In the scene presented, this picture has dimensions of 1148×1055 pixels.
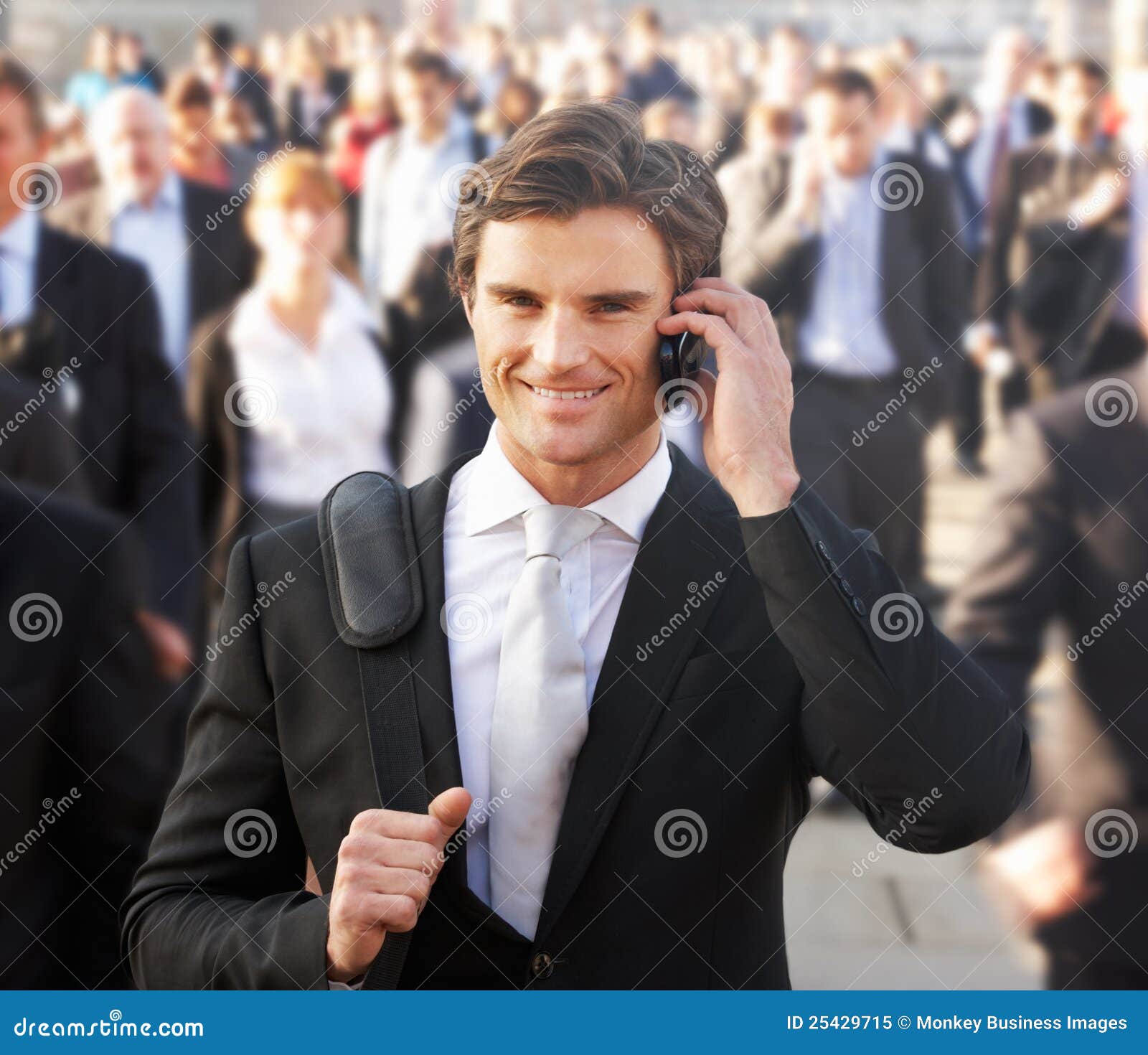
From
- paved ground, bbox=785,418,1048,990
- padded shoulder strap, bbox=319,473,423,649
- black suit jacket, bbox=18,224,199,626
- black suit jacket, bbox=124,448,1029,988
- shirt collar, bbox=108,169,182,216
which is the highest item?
padded shoulder strap, bbox=319,473,423,649

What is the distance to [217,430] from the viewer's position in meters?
5.45

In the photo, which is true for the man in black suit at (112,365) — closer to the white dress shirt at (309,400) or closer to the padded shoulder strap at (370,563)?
the white dress shirt at (309,400)

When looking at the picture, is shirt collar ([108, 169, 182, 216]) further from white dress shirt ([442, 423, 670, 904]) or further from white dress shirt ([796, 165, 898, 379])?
white dress shirt ([442, 423, 670, 904])

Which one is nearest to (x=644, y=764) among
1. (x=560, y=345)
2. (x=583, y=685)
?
(x=583, y=685)

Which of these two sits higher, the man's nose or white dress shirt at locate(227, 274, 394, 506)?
the man's nose

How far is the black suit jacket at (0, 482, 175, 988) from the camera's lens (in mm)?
2932

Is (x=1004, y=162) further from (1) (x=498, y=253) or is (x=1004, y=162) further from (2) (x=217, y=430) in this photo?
(1) (x=498, y=253)

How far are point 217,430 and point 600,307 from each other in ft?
11.0

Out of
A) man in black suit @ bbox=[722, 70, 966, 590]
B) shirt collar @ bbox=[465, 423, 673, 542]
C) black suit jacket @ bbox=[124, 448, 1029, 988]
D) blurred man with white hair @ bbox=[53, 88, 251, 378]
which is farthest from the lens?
man in black suit @ bbox=[722, 70, 966, 590]

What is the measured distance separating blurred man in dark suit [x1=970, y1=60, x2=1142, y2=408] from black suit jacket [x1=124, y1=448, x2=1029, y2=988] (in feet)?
14.2

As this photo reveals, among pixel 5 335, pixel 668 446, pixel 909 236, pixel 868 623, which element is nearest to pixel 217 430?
pixel 5 335

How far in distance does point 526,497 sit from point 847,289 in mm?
4117

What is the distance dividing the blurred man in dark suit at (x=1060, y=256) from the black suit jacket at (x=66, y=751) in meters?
4.26

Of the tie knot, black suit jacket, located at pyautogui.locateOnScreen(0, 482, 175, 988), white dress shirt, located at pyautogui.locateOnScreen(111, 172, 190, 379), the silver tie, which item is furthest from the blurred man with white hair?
the silver tie
